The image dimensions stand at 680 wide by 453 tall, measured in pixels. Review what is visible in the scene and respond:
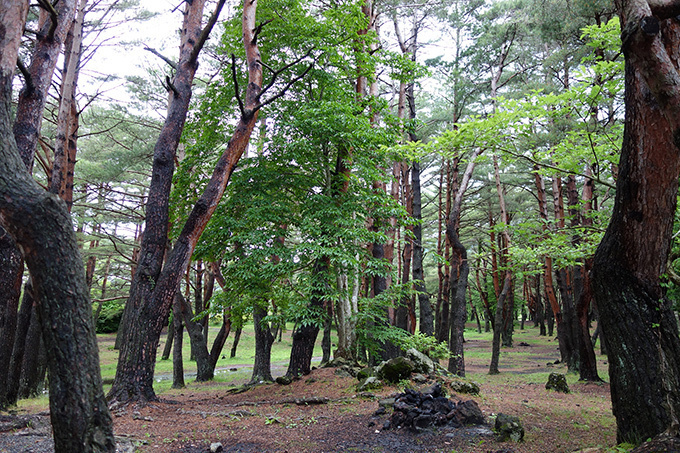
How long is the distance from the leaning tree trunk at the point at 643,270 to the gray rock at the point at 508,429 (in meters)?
1.02

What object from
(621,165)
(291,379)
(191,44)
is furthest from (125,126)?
(621,165)

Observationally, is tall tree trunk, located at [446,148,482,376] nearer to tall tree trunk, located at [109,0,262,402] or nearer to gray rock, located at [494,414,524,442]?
gray rock, located at [494,414,524,442]

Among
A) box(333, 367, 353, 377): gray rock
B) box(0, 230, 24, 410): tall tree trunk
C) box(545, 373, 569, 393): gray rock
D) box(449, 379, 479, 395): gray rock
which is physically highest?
box(0, 230, 24, 410): tall tree trunk

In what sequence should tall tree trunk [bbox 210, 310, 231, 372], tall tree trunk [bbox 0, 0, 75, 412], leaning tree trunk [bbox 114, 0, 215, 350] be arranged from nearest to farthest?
tall tree trunk [bbox 0, 0, 75, 412] → leaning tree trunk [bbox 114, 0, 215, 350] → tall tree trunk [bbox 210, 310, 231, 372]

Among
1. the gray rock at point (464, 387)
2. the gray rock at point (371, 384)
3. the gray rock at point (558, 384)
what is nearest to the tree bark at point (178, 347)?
the gray rock at point (371, 384)

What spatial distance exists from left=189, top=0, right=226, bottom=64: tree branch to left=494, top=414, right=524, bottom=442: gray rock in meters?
6.58

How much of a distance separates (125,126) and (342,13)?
908 cm

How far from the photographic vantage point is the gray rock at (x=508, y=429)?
4445 mm

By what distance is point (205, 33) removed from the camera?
20.0ft

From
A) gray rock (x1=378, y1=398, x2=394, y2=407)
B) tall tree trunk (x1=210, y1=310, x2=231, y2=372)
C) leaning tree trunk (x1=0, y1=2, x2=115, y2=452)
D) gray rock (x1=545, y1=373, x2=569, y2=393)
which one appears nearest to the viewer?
leaning tree trunk (x1=0, y1=2, x2=115, y2=452)

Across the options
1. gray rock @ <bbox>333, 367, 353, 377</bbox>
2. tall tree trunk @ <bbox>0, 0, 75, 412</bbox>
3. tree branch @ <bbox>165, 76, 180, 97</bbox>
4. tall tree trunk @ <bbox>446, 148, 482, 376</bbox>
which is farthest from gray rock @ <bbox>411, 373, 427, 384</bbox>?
tall tree trunk @ <bbox>0, 0, 75, 412</bbox>

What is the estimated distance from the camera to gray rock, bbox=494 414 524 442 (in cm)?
445

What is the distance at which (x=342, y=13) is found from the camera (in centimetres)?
824

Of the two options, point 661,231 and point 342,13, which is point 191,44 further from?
point 661,231
